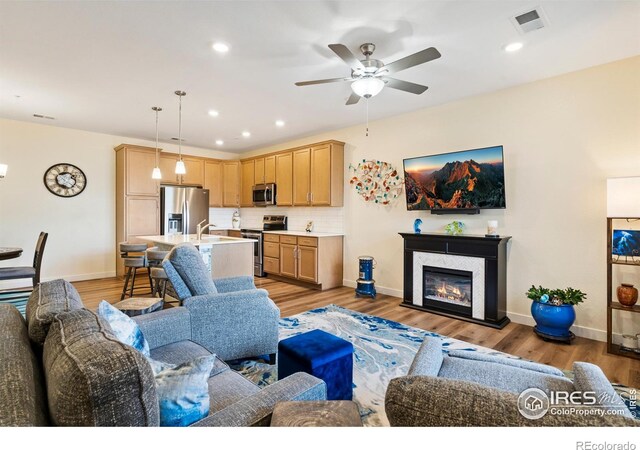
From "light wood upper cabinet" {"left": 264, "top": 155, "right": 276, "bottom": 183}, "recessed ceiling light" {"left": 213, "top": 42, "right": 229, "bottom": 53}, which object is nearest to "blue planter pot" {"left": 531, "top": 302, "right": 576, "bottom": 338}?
"recessed ceiling light" {"left": 213, "top": 42, "right": 229, "bottom": 53}

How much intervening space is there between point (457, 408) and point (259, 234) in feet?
19.4

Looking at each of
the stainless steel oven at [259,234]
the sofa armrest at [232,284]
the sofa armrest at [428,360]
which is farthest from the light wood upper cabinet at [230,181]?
the sofa armrest at [428,360]

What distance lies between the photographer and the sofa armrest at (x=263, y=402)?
948 millimetres

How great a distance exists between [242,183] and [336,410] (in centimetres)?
685

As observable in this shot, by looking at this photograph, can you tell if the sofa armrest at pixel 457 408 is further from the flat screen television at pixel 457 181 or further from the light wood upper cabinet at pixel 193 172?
the light wood upper cabinet at pixel 193 172

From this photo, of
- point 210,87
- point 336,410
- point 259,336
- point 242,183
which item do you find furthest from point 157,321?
point 242,183

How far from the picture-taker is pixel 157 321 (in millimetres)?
1944

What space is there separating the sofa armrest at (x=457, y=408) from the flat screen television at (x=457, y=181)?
11.7ft

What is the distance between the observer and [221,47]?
279 cm

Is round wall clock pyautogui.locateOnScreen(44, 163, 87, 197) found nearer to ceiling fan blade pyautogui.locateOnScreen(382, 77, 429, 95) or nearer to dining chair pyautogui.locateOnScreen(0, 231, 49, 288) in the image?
dining chair pyautogui.locateOnScreen(0, 231, 49, 288)

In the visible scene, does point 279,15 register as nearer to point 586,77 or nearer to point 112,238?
point 586,77

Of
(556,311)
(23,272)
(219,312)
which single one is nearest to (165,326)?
(219,312)

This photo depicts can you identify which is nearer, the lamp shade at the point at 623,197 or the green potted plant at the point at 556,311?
the lamp shade at the point at 623,197

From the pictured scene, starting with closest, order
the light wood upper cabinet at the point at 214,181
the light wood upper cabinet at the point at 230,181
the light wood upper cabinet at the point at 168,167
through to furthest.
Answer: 1. the light wood upper cabinet at the point at 168,167
2. the light wood upper cabinet at the point at 214,181
3. the light wood upper cabinet at the point at 230,181
